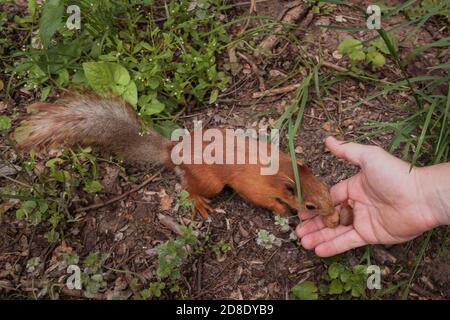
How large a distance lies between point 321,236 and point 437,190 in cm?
73

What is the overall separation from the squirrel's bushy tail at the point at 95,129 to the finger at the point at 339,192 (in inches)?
43.2

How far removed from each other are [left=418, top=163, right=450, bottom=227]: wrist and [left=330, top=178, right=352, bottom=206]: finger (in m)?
0.50

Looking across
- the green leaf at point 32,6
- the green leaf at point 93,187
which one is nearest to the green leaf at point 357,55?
the green leaf at point 93,187

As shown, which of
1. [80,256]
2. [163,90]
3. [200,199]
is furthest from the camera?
[163,90]

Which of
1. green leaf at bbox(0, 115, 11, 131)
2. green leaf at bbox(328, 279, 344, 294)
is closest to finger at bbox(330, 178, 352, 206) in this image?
green leaf at bbox(328, 279, 344, 294)

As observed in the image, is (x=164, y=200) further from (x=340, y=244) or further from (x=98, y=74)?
(x=340, y=244)

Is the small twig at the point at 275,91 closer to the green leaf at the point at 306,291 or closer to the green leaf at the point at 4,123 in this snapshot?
the green leaf at the point at 306,291

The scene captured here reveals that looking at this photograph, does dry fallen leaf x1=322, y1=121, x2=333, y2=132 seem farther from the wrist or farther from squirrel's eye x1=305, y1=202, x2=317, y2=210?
the wrist

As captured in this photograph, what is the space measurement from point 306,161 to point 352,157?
609 mm

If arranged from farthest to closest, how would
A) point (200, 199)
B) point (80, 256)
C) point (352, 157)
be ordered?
point (200, 199)
point (80, 256)
point (352, 157)

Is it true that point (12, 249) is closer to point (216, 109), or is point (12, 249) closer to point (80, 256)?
point (80, 256)

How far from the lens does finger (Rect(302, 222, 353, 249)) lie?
2.96 m

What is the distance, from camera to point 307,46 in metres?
3.78

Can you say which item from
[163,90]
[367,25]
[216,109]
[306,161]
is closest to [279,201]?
[306,161]
